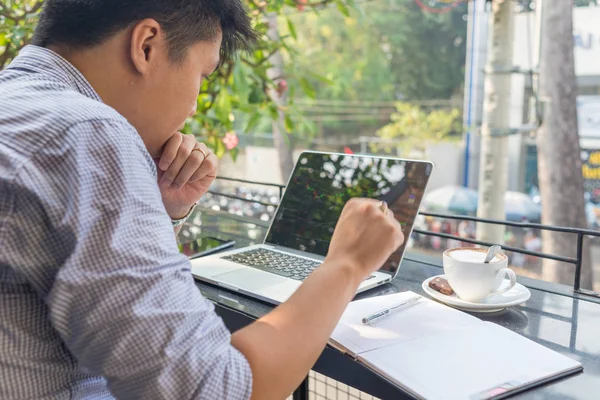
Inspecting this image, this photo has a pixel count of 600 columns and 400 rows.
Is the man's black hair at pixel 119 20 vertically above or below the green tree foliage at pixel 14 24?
below

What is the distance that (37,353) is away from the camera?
1.91 ft

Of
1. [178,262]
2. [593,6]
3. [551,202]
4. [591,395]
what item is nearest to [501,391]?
[591,395]

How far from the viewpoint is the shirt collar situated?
0.69m

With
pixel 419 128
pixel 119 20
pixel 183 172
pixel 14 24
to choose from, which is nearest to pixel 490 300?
pixel 183 172

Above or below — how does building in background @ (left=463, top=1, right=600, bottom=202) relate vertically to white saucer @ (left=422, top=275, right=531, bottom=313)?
above

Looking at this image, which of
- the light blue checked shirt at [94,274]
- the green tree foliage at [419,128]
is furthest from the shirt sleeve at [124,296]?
the green tree foliage at [419,128]

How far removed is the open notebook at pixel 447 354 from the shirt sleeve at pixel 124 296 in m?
0.24

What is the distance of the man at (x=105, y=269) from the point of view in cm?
52

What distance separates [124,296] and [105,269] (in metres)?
0.03

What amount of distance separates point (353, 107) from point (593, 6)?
766cm

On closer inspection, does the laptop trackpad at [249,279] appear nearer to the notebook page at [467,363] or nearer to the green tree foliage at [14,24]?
the notebook page at [467,363]

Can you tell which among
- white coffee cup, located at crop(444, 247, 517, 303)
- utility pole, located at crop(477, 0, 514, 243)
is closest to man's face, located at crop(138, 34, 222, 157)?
white coffee cup, located at crop(444, 247, 517, 303)

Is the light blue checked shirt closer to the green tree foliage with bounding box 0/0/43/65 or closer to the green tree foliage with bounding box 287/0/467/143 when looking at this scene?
the green tree foliage with bounding box 0/0/43/65

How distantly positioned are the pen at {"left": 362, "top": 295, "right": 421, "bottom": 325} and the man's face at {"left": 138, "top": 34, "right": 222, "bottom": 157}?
0.40 m
